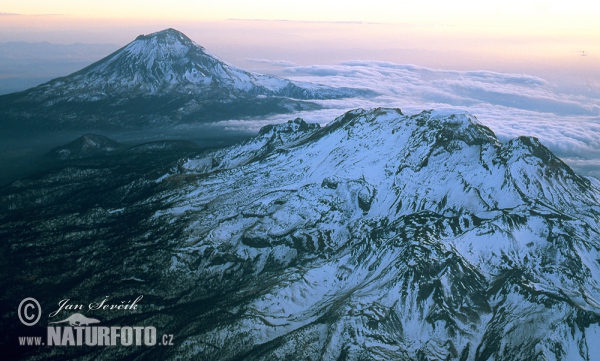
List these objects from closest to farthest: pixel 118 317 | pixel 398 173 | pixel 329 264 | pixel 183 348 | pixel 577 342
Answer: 1. pixel 577 342
2. pixel 183 348
3. pixel 118 317
4. pixel 329 264
5. pixel 398 173

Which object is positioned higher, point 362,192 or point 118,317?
point 362,192

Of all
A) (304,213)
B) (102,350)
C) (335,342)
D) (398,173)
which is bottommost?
(102,350)

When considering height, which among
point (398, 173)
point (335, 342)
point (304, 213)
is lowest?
point (335, 342)

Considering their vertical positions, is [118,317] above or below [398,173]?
below

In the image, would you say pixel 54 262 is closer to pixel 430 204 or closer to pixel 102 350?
pixel 102 350

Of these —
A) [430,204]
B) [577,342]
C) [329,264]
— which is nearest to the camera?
[577,342]

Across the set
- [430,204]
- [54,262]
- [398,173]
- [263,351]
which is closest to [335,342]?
[263,351]

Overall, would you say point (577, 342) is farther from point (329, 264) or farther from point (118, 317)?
point (118, 317)

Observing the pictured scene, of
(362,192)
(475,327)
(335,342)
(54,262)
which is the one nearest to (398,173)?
(362,192)

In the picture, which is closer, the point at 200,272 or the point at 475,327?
the point at 475,327
